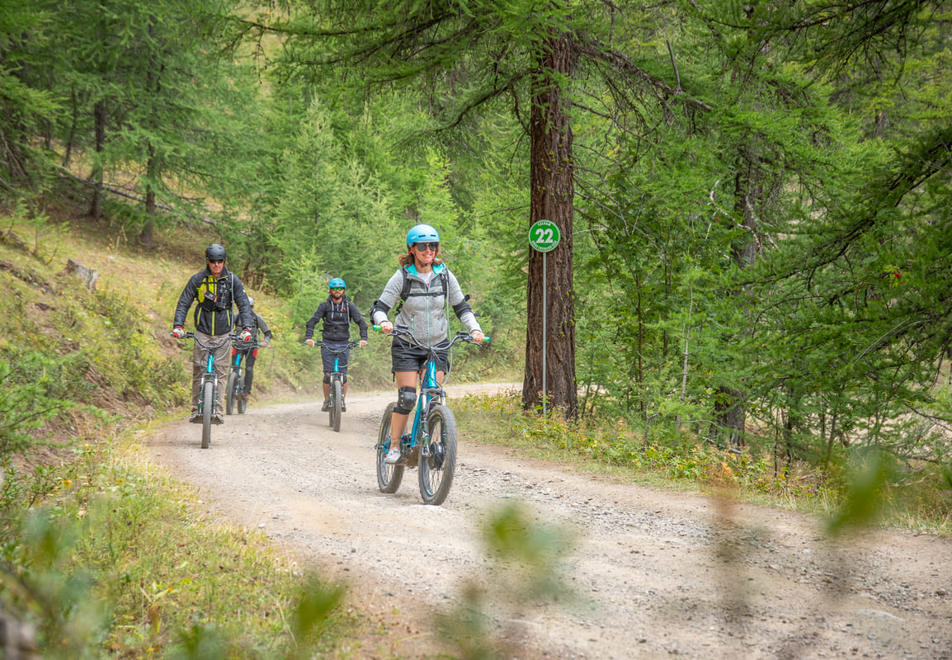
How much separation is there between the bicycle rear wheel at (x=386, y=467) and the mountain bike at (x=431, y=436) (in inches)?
8.2

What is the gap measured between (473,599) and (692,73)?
40.0ft

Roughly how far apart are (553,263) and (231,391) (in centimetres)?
704

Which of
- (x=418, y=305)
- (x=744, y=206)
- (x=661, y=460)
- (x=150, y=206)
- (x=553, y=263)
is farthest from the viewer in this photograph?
(x=150, y=206)

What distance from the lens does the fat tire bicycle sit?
9.71m

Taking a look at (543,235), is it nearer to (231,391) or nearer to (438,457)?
(438,457)

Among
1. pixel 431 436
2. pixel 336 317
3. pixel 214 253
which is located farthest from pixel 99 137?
pixel 431 436

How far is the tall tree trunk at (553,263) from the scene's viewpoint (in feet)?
38.6

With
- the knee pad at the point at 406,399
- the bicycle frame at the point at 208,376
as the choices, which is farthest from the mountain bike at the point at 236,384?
the knee pad at the point at 406,399

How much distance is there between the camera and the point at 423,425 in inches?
271

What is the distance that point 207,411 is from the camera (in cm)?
972

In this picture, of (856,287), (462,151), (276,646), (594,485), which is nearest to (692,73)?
(462,151)

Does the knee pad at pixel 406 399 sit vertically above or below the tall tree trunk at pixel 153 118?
below

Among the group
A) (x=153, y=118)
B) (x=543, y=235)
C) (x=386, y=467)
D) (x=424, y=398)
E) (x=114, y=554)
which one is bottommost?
(x=114, y=554)

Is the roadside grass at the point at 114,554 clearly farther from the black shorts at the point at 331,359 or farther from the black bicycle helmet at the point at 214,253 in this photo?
the black shorts at the point at 331,359
